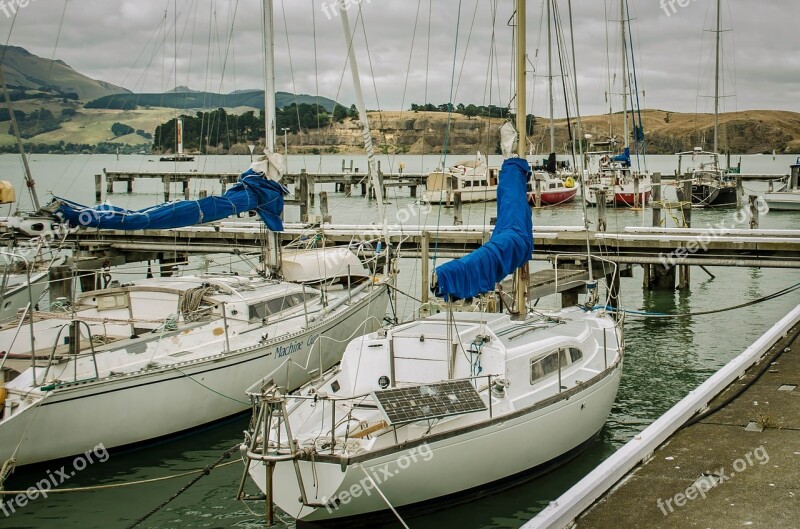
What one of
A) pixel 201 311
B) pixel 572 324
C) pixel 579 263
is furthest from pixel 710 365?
pixel 201 311

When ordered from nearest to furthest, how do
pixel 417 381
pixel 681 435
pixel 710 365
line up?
pixel 681 435
pixel 417 381
pixel 710 365

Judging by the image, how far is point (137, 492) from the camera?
42.8ft

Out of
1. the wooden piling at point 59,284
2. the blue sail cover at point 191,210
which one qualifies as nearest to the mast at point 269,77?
the blue sail cover at point 191,210

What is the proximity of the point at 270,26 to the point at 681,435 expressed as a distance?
43.1 ft

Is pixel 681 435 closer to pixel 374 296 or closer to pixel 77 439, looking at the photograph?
pixel 77 439

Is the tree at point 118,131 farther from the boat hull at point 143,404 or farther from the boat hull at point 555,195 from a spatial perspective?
the boat hull at point 143,404

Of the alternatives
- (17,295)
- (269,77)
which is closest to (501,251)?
(269,77)

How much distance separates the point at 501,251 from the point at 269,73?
8.67 meters

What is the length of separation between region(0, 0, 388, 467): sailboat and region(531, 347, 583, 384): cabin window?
3.74 meters

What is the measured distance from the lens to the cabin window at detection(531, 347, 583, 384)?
12.4 metres

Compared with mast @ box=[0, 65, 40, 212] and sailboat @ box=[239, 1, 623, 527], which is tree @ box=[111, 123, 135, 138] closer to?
mast @ box=[0, 65, 40, 212]

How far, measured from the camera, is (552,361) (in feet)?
42.2

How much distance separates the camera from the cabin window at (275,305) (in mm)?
17047

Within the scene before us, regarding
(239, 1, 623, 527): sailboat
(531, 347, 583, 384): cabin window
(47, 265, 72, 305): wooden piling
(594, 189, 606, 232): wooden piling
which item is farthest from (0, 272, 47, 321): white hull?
(594, 189, 606, 232): wooden piling
